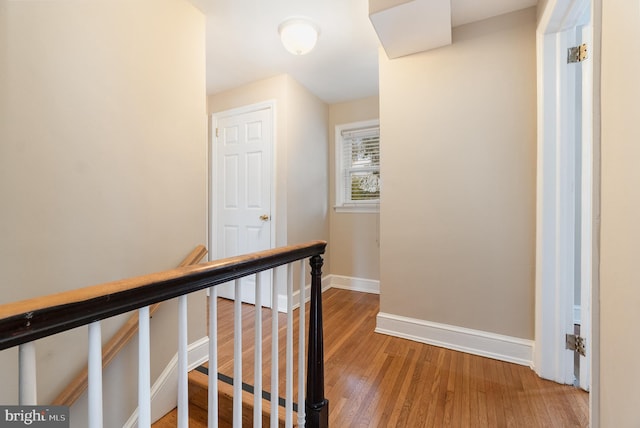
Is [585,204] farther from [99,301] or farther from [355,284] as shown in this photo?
[355,284]

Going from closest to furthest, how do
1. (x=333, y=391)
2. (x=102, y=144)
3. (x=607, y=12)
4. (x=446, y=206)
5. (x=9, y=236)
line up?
1. (x=607, y=12)
2. (x=9, y=236)
3. (x=102, y=144)
4. (x=333, y=391)
5. (x=446, y=206)

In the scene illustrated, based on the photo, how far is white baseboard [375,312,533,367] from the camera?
1.79 metres

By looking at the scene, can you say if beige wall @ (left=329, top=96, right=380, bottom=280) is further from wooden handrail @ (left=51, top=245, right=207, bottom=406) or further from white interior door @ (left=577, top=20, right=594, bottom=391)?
wooden handrail @ (left=51, top=245, right=207, bottom=406)

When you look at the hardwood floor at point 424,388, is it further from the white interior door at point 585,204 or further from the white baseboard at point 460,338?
the white interior door at point 585,204

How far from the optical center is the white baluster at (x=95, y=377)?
0.53 m

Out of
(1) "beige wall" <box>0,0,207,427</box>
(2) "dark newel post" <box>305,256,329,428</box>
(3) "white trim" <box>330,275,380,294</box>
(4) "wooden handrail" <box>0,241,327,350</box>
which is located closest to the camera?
(4) "wooden handrail" <box>0,241,327,350</box>

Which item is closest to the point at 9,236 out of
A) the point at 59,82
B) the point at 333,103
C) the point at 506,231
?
the point at 59,82

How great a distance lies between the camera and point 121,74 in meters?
1.41

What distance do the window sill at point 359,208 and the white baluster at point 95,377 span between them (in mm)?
3009

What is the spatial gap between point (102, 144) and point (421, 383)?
7.23ft

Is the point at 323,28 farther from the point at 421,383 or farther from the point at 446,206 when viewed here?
the point at 421,383

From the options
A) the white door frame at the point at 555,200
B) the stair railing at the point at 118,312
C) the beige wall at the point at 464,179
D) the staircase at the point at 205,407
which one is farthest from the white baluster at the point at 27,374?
the white door frame at the point at 555,200

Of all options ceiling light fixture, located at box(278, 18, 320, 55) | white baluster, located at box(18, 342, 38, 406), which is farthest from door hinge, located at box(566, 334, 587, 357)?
ceiling light fixture, located at box(278, 18, 320, 55)

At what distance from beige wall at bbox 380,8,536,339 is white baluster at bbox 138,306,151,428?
6.22ft
